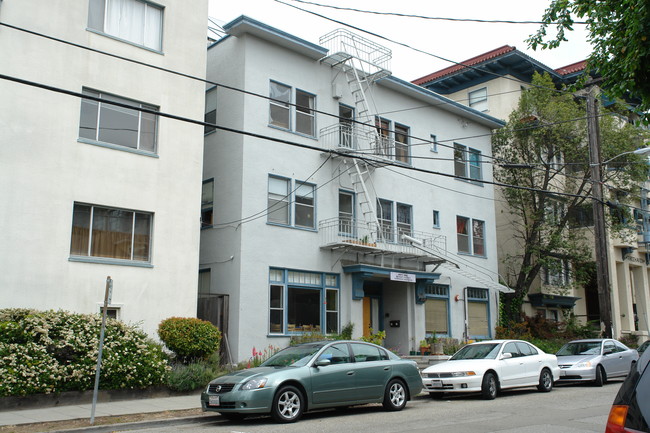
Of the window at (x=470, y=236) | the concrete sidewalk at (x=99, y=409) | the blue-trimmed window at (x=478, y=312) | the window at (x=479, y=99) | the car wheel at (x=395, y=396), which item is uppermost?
the window at (x=479, y=99)

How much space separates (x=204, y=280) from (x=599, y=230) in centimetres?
1387

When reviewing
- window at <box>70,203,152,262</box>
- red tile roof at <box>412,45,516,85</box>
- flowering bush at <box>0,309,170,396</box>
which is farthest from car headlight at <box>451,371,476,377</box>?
red tile roof at <box>412,45,516,85</box>

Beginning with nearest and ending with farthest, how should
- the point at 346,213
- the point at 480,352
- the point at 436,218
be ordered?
the point at 480,352 < the point at 346,213 < the point at 436,218

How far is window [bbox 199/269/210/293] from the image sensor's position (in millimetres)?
21000

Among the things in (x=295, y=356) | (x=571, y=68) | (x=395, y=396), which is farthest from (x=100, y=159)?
(x=571, y=68)

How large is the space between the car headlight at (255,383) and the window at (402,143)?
15.7 meters

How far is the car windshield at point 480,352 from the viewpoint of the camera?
52.7 ft

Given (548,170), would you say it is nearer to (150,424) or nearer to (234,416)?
(234,416)

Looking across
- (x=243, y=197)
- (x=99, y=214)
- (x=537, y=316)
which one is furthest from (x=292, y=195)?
(x=537, y=316)

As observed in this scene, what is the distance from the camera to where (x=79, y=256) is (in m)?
16.5

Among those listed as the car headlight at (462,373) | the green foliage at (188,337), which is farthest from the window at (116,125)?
the car headlight at (462,373)

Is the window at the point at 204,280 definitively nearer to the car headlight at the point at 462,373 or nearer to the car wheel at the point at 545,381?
the car headlight at the point at 462,373

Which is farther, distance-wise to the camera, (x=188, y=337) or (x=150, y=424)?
(x=188, y=337)

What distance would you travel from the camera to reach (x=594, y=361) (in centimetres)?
1841
